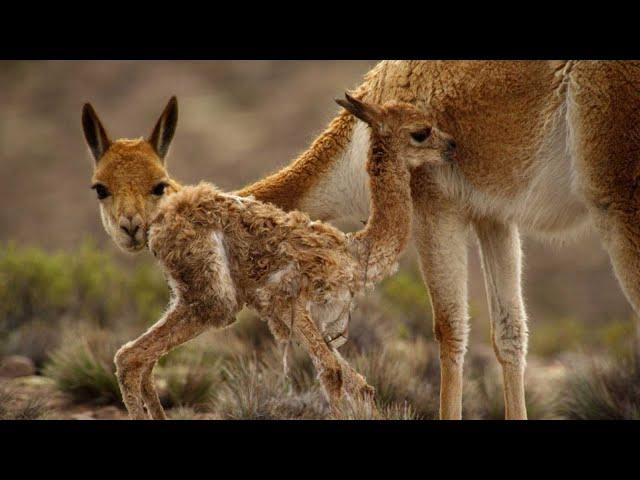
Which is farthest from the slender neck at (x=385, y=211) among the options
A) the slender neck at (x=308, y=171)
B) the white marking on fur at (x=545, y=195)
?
the slender neck at (x=308, y=171)

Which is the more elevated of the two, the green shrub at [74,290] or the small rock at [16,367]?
the green shrub at [74,290]

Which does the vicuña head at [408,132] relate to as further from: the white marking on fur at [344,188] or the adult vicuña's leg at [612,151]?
the adult vicuña's leg at [612,151]

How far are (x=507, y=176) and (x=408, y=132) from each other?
2.79ft

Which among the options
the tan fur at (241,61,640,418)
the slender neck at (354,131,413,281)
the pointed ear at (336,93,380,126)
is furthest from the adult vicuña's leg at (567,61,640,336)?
the pointed ear at (336,93,380,126)

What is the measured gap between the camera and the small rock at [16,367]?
9.41 metres

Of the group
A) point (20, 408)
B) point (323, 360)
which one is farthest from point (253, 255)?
point (20, 408)

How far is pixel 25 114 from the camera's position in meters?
44.5

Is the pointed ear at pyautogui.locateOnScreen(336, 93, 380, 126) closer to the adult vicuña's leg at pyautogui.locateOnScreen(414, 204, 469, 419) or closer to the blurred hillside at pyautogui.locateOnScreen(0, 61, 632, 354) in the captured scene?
the adult vicuña's leg at pyautogui.locateOnScreen(414, 204, 469, 419)

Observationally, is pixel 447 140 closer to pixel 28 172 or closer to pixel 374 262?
pixel 374 262

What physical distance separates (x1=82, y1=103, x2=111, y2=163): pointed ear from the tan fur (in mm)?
1080

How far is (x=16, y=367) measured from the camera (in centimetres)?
959

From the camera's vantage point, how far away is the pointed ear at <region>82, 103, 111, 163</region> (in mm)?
6527

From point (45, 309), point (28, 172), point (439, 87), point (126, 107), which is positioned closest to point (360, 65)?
point (126, 107)

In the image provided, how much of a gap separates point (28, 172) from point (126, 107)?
16.6ft
